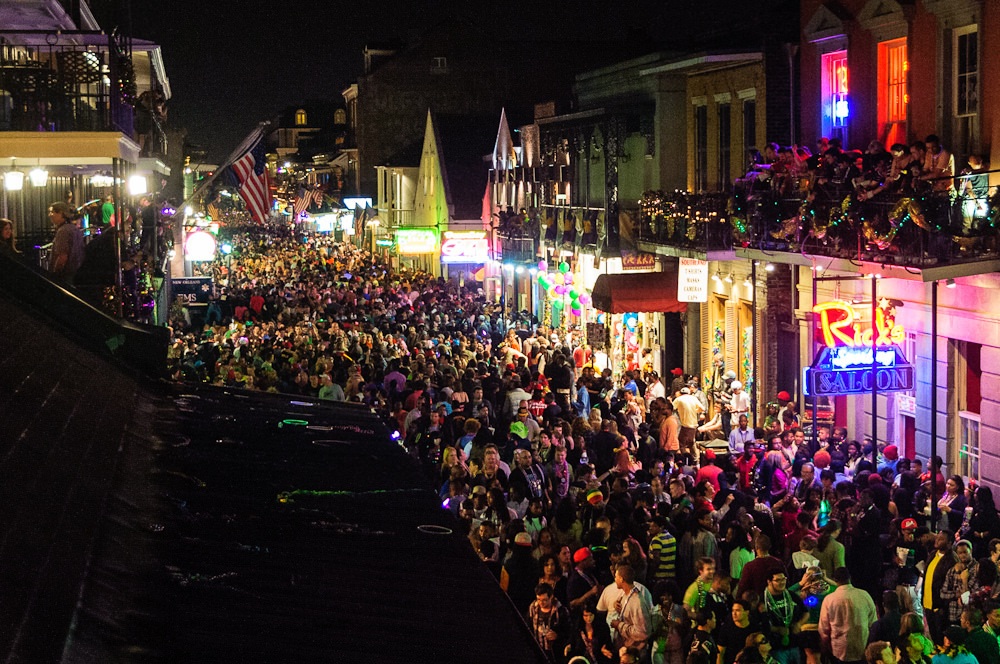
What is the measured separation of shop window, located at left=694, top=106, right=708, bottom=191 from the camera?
28.2 meters

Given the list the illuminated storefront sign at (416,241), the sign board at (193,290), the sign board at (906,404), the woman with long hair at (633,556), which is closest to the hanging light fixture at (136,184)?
the sign board at (193,290)

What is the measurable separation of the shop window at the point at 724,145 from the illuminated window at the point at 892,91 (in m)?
6.75

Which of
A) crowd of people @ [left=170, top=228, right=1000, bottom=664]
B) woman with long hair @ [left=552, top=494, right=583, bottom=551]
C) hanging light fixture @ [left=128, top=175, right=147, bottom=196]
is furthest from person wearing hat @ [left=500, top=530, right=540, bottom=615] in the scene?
hanging light fixture @ [left=128, top=175, right=147, bottom=196]

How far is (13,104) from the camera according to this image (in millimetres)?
19203

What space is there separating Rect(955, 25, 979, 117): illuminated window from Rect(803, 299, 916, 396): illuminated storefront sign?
110 inches

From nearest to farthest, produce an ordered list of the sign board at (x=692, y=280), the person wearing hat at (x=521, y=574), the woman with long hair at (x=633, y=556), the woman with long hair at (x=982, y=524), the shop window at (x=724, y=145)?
the woman with long hair at (x=633, y=556), the person wearing hat at (x=521, y=574), the woman with long hair at (x=982, y=524), the sign board at (x=692, y=280), the shop window at (x=724, y=145)

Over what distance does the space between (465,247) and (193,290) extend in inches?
345

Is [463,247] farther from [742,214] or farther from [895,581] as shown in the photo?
[895,581]

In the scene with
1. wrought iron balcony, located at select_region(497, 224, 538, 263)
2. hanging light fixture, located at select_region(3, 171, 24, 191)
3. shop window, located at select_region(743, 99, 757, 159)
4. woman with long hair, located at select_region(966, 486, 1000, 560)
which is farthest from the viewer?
wrought iron balcony, located at select_region(497, 224, 538, 263)

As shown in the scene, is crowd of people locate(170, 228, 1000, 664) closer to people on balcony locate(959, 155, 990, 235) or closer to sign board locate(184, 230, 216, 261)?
people on balcony locate(959, 155, 990, 235)

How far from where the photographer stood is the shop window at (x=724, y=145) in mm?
26781

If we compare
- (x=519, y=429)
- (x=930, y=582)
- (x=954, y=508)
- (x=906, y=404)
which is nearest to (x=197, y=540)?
(x=930, y=582)

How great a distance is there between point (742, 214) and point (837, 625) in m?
11.5

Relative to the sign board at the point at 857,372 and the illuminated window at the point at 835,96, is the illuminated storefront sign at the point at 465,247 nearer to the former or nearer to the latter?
the illuminated window at the point at 835,96
